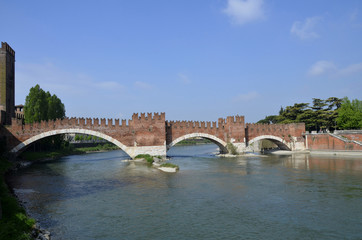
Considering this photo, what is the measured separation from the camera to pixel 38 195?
15758mm

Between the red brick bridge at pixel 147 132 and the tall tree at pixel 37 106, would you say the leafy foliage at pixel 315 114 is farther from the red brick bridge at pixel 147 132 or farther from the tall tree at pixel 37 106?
the tall tree at pixel 37 106

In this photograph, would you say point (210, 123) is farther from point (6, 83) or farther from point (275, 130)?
point (6, 83)

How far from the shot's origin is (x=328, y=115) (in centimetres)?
5269

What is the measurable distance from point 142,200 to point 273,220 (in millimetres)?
6487

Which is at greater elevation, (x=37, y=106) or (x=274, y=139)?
(x=37, y=106)

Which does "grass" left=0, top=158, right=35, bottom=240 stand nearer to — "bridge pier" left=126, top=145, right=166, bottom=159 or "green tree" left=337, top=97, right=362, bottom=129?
"bridge pier" left=126, top=145, right=166, bottom=159

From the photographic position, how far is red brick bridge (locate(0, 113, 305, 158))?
3284cm

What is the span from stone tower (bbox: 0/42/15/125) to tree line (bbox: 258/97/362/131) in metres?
48.6

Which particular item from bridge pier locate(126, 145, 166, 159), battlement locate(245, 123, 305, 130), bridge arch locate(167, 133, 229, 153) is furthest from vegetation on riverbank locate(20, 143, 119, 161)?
battlement locate(245, 123, 305, 130)

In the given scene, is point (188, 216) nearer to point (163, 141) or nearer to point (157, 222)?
point (157, 222)

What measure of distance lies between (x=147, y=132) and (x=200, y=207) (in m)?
23.6

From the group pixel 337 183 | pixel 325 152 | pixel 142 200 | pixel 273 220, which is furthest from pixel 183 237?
pixel 325 152

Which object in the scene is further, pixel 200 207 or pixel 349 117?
pixel 349 117

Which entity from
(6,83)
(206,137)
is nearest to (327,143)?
(206,137)
